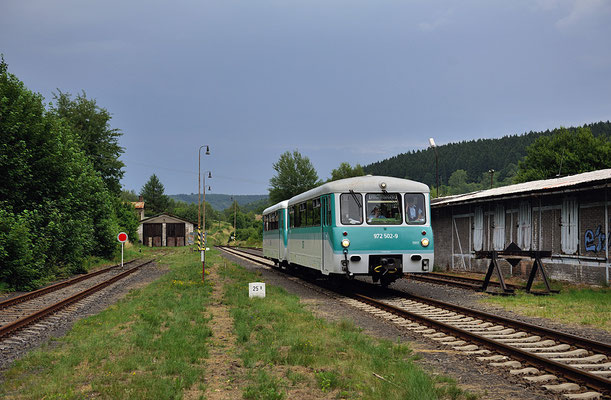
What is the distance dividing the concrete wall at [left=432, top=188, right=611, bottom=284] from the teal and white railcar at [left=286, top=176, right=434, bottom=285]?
204 inches

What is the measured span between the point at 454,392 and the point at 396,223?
886cm

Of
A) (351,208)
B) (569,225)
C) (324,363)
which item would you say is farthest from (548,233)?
(324,363)

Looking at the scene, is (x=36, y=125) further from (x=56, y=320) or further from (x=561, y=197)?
(x=561, y=197)

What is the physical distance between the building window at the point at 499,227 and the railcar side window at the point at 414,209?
717cm

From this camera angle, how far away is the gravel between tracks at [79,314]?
824cm

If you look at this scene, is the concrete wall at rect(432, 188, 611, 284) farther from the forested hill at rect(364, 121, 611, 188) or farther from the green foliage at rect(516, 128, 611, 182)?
the forested hill at rect(364, 121, 611, 188)

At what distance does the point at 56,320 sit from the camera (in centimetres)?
1180

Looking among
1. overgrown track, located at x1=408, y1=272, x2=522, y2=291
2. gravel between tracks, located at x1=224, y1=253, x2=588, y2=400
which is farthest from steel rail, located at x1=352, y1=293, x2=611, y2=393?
overgrown track, located at x1=408, y1=272, x2=522, y2=291

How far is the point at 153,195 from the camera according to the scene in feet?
420

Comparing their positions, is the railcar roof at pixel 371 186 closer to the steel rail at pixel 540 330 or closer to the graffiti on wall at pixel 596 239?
the steel rail at pixel 540 330

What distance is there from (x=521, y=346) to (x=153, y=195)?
127 m

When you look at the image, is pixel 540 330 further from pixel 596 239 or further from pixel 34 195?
pixel 34 195

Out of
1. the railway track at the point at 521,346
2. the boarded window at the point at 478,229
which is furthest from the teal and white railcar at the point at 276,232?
the railway track at the point at 521,346

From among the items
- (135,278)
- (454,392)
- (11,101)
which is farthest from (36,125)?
(454,392)
